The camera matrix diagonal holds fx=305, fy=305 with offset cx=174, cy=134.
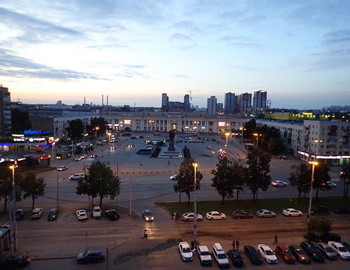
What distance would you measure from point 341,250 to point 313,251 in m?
1.65

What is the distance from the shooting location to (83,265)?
15062 mm

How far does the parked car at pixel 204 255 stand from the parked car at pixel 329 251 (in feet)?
20.9

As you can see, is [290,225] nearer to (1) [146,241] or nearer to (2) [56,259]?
(1) [146,241]

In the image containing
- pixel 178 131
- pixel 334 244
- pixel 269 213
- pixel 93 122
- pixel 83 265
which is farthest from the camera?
pixel 178 131

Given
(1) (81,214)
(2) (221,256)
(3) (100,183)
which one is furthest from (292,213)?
(1) (81,214)

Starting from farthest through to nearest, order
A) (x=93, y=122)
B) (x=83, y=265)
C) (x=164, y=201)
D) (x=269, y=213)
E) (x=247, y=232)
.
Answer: (x=93, y=122), (x=164, y=201), (x=269, y=213), (x=247, y=232), (x=83, y=265)

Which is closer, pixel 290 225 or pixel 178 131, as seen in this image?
pixel 290 225

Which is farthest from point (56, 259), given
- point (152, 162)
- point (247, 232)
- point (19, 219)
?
point (152, 162)

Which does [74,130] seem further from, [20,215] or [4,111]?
[20,215]

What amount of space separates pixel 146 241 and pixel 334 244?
10.6 metres

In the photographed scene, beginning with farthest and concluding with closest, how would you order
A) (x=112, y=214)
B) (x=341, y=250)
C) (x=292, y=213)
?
(x=292, y=213)
(x=112, y=214)
(x=341, y=250)

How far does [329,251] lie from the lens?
16312 millimetres

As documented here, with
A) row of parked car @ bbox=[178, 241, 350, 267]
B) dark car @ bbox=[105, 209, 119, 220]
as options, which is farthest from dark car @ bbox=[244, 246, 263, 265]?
dark car @ bbox=[105, 209, 119, 220]

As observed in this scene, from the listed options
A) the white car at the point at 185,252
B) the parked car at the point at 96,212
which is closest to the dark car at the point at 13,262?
the parked car at the point at 96,212
